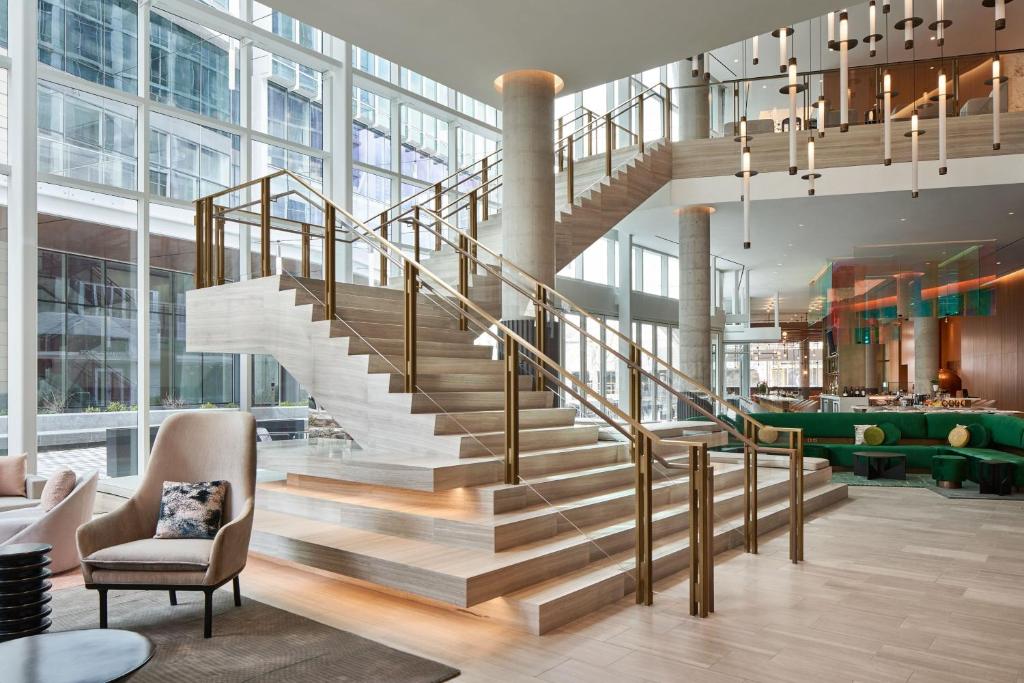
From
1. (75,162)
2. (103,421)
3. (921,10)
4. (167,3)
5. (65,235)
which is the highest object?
(921,10)

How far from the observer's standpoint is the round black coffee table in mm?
2664

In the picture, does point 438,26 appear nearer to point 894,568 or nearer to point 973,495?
point 894,568

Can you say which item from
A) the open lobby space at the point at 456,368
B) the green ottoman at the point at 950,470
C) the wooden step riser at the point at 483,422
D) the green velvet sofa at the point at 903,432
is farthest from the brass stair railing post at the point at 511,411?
the green ottoman at the point at 950,470

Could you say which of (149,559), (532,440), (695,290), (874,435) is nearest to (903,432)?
(874,435)

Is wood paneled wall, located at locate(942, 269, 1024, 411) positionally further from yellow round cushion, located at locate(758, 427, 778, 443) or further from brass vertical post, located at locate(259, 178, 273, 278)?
brass vertical post, located at locate(259, 178, 273, 278)

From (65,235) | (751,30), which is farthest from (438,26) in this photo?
(65,235)

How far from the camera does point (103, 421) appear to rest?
8422mm

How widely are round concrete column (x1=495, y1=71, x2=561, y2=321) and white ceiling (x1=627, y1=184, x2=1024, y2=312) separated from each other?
6.15 metres

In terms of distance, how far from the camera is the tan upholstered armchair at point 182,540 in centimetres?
416

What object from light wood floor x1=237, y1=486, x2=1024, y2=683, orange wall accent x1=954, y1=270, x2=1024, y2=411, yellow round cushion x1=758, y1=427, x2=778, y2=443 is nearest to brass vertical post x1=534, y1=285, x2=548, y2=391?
yellow round cushion x1=758, y1=427, x2=778, y2=443

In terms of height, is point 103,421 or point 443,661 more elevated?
point 103,421

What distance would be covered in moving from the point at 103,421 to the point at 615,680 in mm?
7087

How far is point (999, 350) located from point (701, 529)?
1692 cm

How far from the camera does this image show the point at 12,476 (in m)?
6.54
